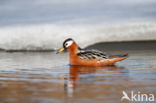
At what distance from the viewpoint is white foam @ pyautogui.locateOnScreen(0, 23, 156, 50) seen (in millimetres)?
17000

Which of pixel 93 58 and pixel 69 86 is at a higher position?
pixel 93 58

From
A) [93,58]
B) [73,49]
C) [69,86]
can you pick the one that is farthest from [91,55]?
[69,86]

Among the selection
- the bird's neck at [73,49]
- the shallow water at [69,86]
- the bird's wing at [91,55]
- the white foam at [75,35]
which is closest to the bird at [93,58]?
the bird's wing at [91,55]

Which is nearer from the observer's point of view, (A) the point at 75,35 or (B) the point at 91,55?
(B) the point at 91,55

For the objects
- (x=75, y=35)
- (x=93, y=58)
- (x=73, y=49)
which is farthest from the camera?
(x=75, y=35)

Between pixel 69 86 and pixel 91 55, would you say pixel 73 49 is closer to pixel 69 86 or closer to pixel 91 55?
pixel 91 55

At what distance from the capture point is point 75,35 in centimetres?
1744

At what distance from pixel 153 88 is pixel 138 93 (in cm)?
55

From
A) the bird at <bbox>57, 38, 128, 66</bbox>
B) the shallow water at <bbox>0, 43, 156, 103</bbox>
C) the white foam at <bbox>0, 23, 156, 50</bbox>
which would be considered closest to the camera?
the shallow water at <bbox>0, 43, 156, 103</bbox>

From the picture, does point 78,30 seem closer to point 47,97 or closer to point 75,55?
point 75,55

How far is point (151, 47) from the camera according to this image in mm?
16984

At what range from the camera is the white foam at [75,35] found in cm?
1700

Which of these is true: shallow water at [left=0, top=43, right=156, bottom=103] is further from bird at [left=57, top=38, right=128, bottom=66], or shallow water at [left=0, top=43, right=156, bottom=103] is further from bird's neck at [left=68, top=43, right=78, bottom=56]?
bird's neck at [left=68, top=43, right=78, bottom=56]

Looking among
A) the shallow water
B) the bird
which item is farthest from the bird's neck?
the shallow water
